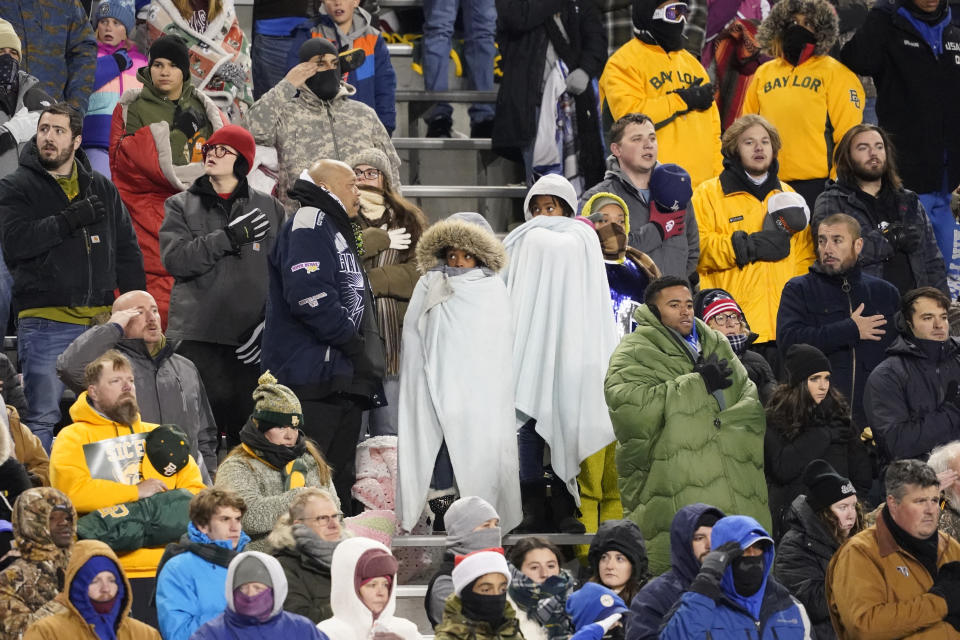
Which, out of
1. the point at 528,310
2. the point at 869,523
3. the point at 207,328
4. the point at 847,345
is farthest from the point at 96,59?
the point at 869,523

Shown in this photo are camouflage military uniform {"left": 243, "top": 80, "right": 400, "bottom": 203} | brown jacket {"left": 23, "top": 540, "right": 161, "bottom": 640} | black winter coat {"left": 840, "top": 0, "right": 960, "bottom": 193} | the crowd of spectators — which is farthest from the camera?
black winter coat {"left": 840, "top": 0, "right": 960, "bottom": 193}

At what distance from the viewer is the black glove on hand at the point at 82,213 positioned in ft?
33.3

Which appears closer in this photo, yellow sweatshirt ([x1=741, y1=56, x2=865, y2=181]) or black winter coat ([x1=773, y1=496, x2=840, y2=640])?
black winter coat ([x1=773, y1=496, x2=840, y2=640])

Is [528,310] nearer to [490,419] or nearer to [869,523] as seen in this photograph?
[490,419]

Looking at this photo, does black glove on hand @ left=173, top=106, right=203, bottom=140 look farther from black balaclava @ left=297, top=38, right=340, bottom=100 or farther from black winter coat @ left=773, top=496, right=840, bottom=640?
black winter coat @ left=773, top=496, right=840, bottom=640

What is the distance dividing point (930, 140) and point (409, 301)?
4490 mm

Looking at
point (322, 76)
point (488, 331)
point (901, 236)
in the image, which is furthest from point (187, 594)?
point (901, 236)

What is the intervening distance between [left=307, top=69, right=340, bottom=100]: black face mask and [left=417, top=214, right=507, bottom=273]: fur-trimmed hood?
2.08 meters

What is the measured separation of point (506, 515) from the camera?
9.59 m

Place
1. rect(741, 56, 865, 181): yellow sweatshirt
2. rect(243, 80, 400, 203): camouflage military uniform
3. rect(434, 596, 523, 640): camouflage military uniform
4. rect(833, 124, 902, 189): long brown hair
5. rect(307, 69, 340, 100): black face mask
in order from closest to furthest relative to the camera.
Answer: rect(434, 596, 523, 640): camouflage military uniform < rect(243, 80, 400, 203): camouflage military uniform < rect(307, 69, 340, 100): black face mask < rect(833, 124, 902, 189): long brown hair < rect(741, 56, 865, 181): yellow sweatshirt

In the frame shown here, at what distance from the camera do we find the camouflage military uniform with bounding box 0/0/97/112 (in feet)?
40.1

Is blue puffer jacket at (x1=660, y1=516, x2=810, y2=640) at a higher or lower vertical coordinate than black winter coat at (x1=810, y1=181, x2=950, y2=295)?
lower

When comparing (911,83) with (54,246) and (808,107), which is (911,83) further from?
(54,246)

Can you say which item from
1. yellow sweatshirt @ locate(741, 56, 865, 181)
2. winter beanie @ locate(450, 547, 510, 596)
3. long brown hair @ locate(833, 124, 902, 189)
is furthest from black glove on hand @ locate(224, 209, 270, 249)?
yellow sweatshirt @ locate(741, 56, 865, 181)
